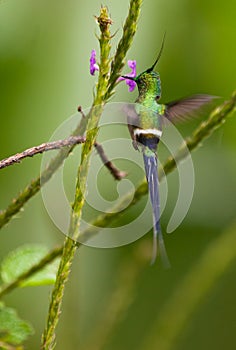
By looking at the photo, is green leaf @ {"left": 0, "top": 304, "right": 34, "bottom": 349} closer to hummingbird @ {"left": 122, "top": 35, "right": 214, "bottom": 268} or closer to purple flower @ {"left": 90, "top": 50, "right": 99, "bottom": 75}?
hummingbird @ {"left": 122, "top": 35, "right": 214, "bottom": 268}

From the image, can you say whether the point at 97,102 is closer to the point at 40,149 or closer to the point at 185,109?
the point at 40,149

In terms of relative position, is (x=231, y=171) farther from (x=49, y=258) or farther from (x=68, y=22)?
(x=49, y=258)

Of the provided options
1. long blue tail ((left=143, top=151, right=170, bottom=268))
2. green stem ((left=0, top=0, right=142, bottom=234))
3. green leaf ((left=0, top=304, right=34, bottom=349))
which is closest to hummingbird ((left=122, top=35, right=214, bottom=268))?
long blue tail ((left=143, top=151, right=170, bottom=268))

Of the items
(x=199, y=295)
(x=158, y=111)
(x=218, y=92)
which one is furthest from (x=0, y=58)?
(x=158, y=111)

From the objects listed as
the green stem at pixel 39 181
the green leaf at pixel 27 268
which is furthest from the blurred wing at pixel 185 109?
the green leaf at pixel 27 268

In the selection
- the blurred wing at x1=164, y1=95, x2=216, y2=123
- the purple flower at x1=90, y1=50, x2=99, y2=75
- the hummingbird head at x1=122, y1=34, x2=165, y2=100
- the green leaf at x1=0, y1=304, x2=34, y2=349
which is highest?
the purple flower at x1=90, y1=50, x2=99, y2=75

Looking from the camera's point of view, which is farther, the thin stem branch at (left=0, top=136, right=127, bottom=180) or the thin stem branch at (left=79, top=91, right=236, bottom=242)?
the thin stem branch at (left=79, top=91, right=236, bottom=242)

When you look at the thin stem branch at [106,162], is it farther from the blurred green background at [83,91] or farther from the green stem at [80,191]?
the blurred green background at [83,91]

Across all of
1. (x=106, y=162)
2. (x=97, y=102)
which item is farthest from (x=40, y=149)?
(x=106, y=162)
